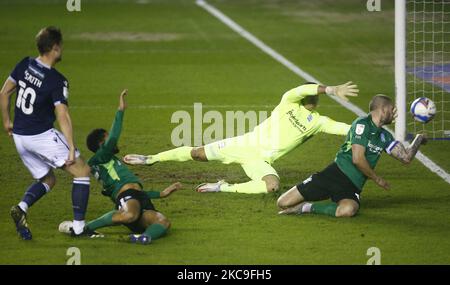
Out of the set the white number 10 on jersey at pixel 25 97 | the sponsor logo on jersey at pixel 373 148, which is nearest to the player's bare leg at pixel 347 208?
the sponsor logo on jersey at pixel 373 148

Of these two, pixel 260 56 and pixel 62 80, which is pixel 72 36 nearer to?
pixel 260 56

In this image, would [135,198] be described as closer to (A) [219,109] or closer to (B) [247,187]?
(B) [247,187]

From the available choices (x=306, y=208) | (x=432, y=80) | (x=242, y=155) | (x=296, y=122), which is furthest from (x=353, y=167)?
(x=432, y=80)

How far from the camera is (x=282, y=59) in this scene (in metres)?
24.1

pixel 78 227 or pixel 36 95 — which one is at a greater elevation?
pixel 36 95

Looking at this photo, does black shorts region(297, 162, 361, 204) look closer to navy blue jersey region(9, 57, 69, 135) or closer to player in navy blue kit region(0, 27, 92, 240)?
player in navy blue kit region(0, 27, 92, 240)

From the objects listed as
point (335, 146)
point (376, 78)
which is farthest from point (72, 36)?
point (335, 146)

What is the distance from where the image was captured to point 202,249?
1054 centimetres

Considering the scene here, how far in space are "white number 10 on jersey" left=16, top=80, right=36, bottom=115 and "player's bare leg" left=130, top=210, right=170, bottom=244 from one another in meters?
1.59

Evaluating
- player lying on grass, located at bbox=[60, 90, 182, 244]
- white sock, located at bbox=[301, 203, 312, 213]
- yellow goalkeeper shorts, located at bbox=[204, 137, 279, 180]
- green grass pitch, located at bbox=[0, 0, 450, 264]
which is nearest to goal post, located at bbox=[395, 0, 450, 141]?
green grass pitch, located at bbox=[0, 0, 450, 264]

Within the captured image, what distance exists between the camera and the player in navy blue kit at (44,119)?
Answer: 10.4 meters

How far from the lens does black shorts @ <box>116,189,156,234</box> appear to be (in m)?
10.8

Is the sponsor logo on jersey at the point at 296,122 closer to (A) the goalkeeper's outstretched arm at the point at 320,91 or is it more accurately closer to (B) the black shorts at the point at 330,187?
(A) the goalkeeper's outstretched arm at the point at 320,91

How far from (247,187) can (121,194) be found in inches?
90.8
